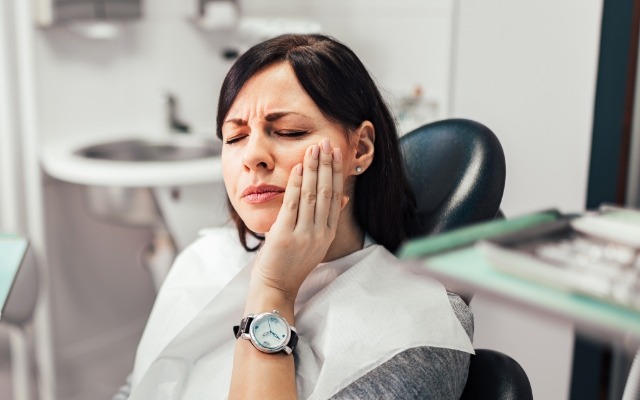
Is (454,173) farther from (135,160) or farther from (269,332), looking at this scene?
(135,160)

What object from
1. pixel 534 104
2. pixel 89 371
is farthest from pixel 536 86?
pixel 89 371

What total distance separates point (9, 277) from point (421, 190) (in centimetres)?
77

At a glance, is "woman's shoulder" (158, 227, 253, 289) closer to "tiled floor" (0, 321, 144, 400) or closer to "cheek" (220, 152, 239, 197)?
"cheek" (220, 152, 239, 197)

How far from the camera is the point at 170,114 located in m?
2.75

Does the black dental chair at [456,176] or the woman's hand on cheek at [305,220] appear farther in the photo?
the black dental chair at [456,176]

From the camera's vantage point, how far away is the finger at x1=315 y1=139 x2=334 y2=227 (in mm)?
1203

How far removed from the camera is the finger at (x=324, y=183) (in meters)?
1.20

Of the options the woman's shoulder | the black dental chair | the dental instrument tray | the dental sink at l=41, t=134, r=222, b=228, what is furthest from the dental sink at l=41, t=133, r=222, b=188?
the dental instrument tray

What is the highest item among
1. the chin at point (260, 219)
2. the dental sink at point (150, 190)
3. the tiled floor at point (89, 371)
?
the chin at point (260, 219)

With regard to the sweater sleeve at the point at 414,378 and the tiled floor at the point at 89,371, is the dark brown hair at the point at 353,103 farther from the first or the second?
the tiled floor at the point at 89,371

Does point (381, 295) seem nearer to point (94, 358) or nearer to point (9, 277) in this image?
point (9, 277)

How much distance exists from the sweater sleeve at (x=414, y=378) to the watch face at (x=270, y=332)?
12 cm

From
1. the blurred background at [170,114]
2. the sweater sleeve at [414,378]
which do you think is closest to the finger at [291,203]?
the sweater sleeve at [414,378]

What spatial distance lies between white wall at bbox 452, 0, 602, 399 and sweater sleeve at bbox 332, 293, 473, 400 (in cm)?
105
